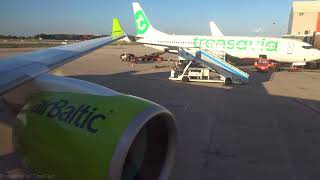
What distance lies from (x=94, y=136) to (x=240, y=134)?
7032 mm

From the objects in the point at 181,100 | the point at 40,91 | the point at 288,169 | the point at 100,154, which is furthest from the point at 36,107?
the point at 181,100

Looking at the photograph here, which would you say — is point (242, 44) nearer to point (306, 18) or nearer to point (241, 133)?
point (241, 133)

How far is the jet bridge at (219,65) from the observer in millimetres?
19797

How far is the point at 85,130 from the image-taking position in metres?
3.06

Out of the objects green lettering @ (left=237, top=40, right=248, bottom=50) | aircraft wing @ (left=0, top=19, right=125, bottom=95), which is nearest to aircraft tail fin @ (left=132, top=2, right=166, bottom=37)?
green lettering @ (left=237, top=40, right=248, bottom=50)

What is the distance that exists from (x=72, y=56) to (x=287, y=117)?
26.8 ft

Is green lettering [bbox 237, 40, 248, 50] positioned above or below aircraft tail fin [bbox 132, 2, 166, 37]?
below

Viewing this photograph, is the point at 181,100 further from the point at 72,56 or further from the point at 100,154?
the point at 100,154

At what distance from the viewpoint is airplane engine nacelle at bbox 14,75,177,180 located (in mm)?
2943

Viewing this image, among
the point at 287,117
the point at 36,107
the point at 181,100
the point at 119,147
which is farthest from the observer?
the point at 181,100

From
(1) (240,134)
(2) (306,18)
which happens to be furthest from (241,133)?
(2) (306,18)

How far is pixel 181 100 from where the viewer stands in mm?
14117

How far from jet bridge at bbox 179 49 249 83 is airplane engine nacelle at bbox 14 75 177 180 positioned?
651 inches

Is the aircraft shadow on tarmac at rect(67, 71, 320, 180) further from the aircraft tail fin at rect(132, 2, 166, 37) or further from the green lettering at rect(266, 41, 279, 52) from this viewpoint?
the aircraft tail fin at rect(132, 2, 166, 37)
